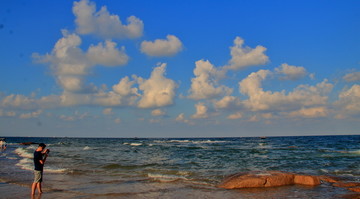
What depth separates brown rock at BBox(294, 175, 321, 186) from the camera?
43.0 feet

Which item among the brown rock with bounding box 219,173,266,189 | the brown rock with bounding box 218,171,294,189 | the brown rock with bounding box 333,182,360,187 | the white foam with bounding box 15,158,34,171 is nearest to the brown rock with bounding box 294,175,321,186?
the brown rock with bounding box 218,171,294,189

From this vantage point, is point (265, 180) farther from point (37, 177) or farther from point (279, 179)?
point (37, 177)

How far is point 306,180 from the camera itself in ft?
43.5

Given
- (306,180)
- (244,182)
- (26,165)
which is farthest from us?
(26,165)

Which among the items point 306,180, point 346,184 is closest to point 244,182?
point 306,180

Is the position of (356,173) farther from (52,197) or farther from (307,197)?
(52,197)

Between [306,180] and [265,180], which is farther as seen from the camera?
[306,180]

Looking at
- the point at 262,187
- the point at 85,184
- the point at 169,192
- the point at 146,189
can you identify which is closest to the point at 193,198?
the point at 169,192

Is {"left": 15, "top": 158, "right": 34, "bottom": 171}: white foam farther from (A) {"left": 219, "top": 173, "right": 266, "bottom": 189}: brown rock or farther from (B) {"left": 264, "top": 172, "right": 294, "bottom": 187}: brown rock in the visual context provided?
(B) {"left": 264, "top": 172, "right": 294, "bottom": 187}: brown rock

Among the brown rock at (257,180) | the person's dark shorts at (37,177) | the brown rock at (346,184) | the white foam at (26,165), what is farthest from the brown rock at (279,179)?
the white foam at (26,165)

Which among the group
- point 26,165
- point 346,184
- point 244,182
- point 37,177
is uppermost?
point 37,177

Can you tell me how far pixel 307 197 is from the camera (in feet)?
35.0

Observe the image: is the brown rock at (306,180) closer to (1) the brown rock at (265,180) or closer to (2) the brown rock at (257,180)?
(1) the brown rock at (265,180)

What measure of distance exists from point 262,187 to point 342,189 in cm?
311
